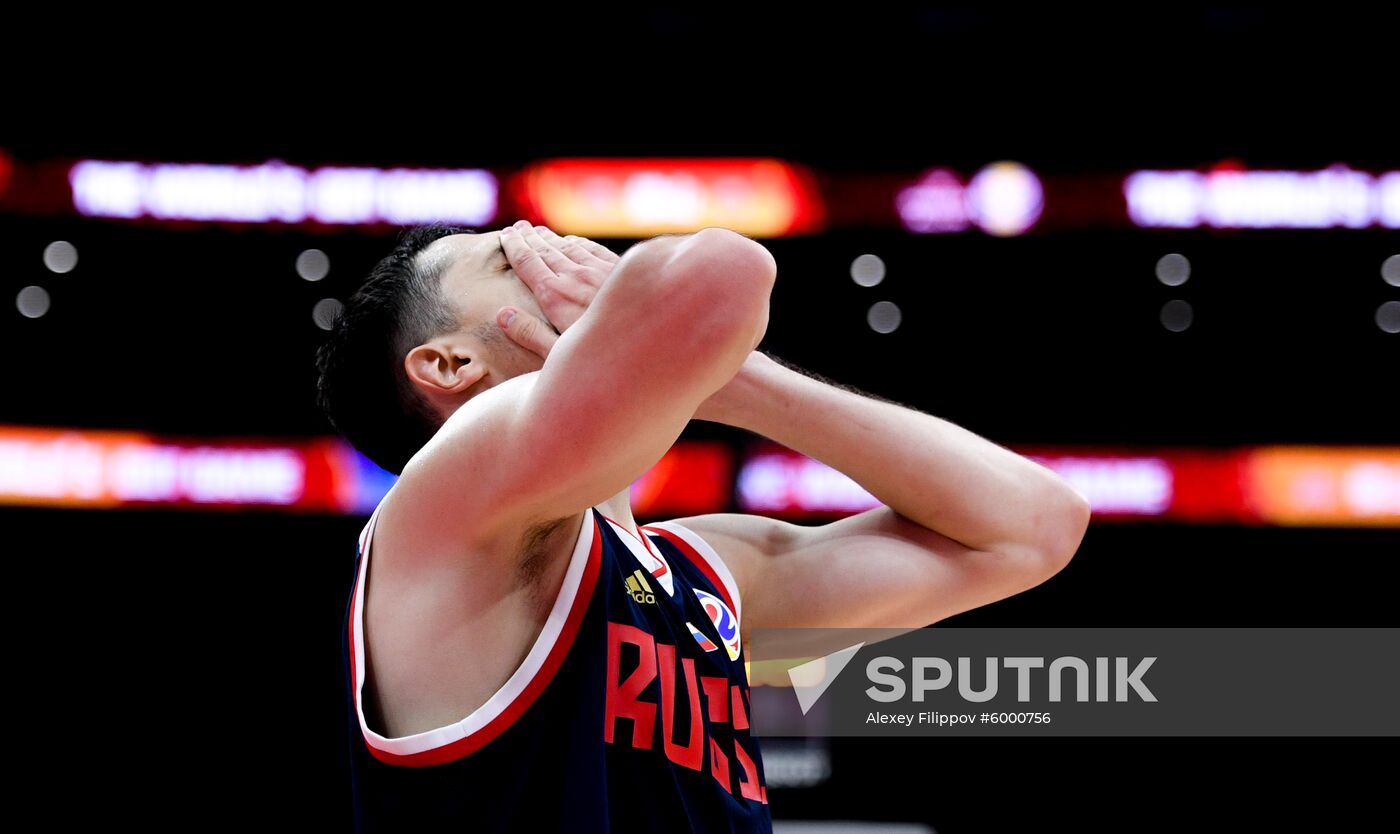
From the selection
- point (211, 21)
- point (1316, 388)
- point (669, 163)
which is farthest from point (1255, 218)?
point (211, 21)

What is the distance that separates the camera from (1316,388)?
15.5 ft

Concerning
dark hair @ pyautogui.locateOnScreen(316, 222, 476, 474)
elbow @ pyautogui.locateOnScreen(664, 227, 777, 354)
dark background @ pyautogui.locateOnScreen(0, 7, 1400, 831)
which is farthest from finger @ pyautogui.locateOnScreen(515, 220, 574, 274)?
dark background @ pyautogui.locateOnScreen(0, 7, 1400, 831)

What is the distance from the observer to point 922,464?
1.80 m

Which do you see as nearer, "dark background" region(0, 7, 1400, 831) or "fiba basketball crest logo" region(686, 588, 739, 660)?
"fiba basketball crest logo" region(686, 588, 739, 660)

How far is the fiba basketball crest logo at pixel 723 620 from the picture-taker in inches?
64.4

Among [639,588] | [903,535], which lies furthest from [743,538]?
[639,588]

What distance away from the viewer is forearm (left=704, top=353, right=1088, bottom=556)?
170cm

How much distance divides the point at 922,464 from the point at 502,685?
2.53ft

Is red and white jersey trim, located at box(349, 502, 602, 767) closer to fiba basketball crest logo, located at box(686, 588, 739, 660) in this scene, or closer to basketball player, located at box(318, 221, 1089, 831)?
basketball player, located at box(318, 221, 1089, 831)

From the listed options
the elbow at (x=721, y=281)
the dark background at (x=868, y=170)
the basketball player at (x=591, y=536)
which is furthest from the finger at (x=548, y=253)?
the dark background at (x=868, y=170)

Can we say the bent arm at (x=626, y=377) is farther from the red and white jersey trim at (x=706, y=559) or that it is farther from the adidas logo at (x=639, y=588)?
the red and white jersey trim at (x=706, y=559)

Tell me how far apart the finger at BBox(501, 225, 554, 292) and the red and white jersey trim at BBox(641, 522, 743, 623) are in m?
0.45

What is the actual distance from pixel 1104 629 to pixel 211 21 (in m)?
4.20

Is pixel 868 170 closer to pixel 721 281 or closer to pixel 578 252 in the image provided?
pixel 578 252
